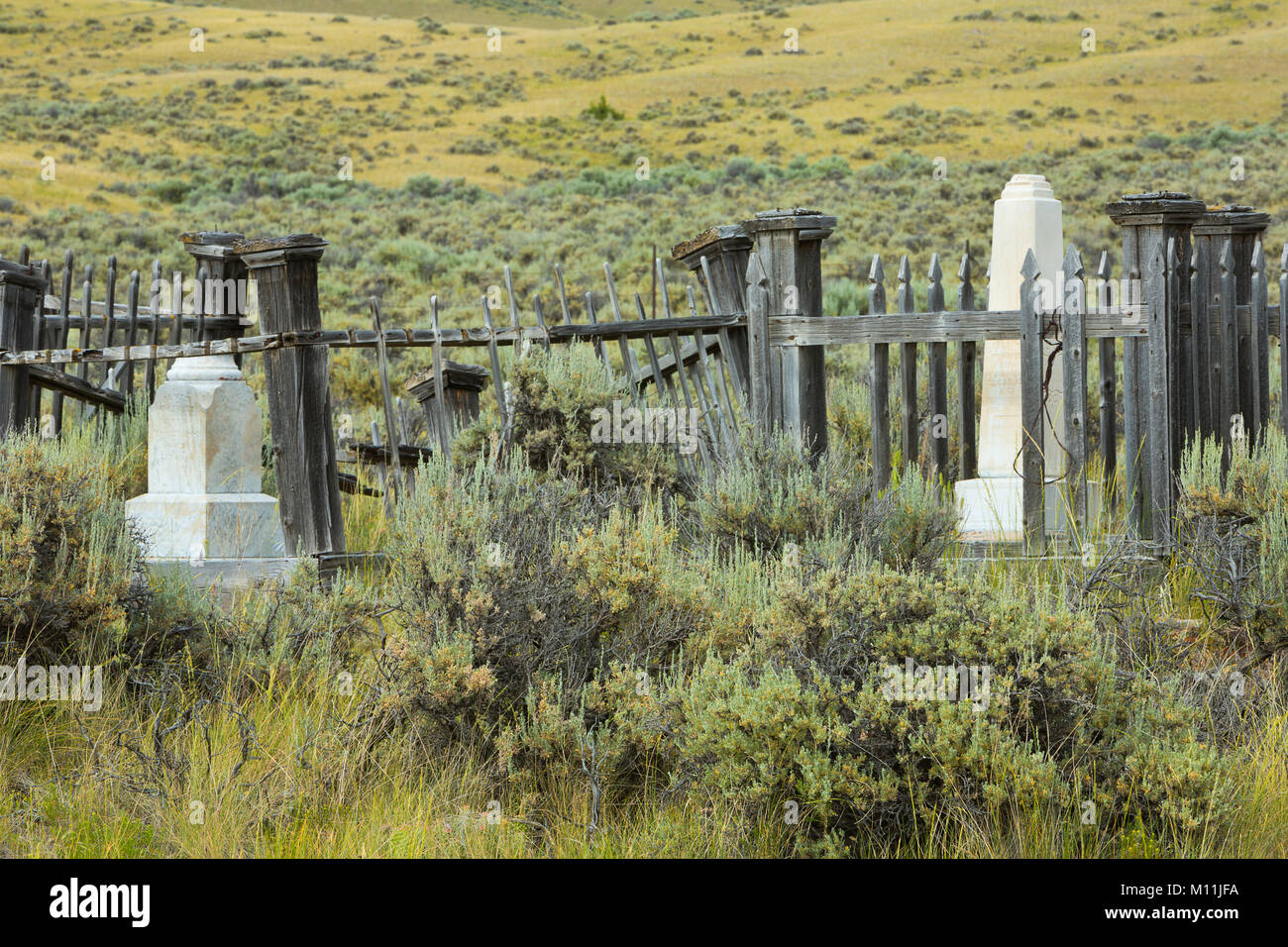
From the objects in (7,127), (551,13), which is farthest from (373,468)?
(551,13)

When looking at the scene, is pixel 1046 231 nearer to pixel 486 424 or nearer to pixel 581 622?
pixel 486 424

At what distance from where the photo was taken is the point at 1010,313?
537 cm

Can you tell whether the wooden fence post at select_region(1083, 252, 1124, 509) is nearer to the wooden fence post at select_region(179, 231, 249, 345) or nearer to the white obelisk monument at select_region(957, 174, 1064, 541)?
the white obelisk monument at select_region(957, 174, 1064, 541)

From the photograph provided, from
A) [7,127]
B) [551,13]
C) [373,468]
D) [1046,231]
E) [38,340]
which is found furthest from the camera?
[551,13]

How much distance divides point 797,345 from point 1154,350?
5.12 ft

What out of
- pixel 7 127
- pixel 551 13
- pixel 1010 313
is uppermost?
pixel 551 13

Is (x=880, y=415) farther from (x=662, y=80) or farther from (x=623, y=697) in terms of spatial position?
(x=662, y=80)

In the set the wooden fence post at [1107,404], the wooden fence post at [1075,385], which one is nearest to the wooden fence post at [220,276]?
the wooden fence post at [1075,385]

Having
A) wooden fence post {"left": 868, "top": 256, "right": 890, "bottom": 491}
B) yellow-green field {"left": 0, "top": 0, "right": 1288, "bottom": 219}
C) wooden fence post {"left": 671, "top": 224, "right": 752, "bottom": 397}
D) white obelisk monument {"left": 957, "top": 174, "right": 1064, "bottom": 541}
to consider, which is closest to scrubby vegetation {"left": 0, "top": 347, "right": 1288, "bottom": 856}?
wooden fence post {"left": 868, "top": 256, "right": 890, "bottom": 491}

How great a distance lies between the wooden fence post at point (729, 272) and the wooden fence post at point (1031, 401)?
4.70ft
